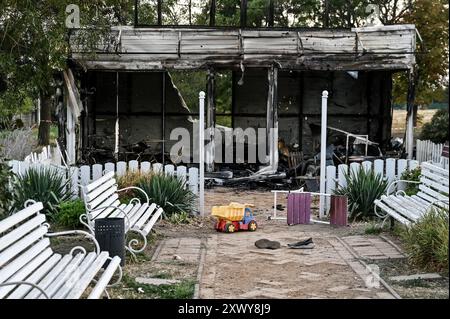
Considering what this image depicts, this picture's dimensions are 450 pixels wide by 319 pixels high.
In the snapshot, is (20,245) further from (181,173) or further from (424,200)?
(181,173)

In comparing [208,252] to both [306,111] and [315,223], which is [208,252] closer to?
[315,223]

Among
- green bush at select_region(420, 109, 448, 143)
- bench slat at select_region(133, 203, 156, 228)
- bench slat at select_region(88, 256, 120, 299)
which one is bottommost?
bench slat at select_region(133, 203, 156, 228)

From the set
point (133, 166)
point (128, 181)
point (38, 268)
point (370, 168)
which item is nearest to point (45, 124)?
point (133, 166)

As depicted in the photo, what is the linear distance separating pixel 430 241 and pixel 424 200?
7.59ft

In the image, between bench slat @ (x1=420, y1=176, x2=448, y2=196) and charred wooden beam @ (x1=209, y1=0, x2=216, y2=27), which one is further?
charred wooden beam @ (x1=209, y1=0, x2=216, y2=27)

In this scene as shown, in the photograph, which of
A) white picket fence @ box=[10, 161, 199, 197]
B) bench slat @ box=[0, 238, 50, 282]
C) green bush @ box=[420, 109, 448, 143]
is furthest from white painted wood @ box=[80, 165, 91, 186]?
green bush @ box=[420, 109, 448, 143]

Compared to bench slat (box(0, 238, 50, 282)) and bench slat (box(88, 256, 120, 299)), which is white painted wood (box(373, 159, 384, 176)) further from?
bench slat (box(0, 238, 50, 282))

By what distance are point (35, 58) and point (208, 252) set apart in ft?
19.8

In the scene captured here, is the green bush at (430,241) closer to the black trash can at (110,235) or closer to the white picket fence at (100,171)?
the black trash can at (110,235)

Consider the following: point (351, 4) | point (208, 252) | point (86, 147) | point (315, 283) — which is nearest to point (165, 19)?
point (86, 147)

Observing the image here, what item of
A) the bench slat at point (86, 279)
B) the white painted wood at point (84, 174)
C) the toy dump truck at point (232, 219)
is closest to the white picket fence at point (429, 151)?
the toy dump truck at point (232, 219)

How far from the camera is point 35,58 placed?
12.4 m

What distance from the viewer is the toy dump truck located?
32.9 ft

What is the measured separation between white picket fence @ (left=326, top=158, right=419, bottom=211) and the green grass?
5408 mm
